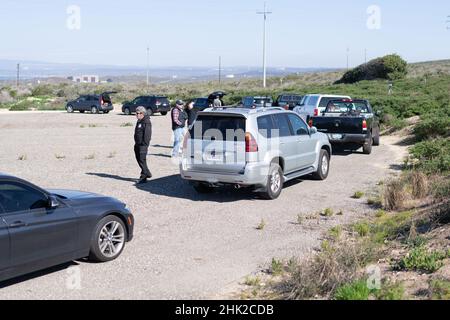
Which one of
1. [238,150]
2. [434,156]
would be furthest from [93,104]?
[238,150]

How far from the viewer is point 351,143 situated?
1945 centimetres

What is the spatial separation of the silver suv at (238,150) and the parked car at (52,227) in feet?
12.2

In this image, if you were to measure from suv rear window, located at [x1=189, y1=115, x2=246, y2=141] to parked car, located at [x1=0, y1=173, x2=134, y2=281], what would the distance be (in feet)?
12.7

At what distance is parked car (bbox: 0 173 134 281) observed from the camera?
650cm

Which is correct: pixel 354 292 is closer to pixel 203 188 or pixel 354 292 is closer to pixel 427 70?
pixel 203 188

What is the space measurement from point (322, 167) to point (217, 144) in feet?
12.5

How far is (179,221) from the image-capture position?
10148 millimetres

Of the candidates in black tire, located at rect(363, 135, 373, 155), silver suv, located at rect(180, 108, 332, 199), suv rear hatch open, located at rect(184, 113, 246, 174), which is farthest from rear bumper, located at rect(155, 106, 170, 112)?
suv rear hatch open, located at rect(184, 113, 246, 174)

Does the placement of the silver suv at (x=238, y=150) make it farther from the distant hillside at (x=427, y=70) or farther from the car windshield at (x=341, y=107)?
the distant hillside at (x=427, y=70)

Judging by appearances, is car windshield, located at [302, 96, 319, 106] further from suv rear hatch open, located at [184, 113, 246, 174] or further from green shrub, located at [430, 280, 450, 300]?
green shrub, located at [430, 280, 450, 300]

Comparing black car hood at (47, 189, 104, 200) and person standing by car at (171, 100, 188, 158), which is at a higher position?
person standing by car at (171, 100, 188, 158)

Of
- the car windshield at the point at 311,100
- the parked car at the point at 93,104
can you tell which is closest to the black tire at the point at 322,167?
the car windshield at the point at 311,100
